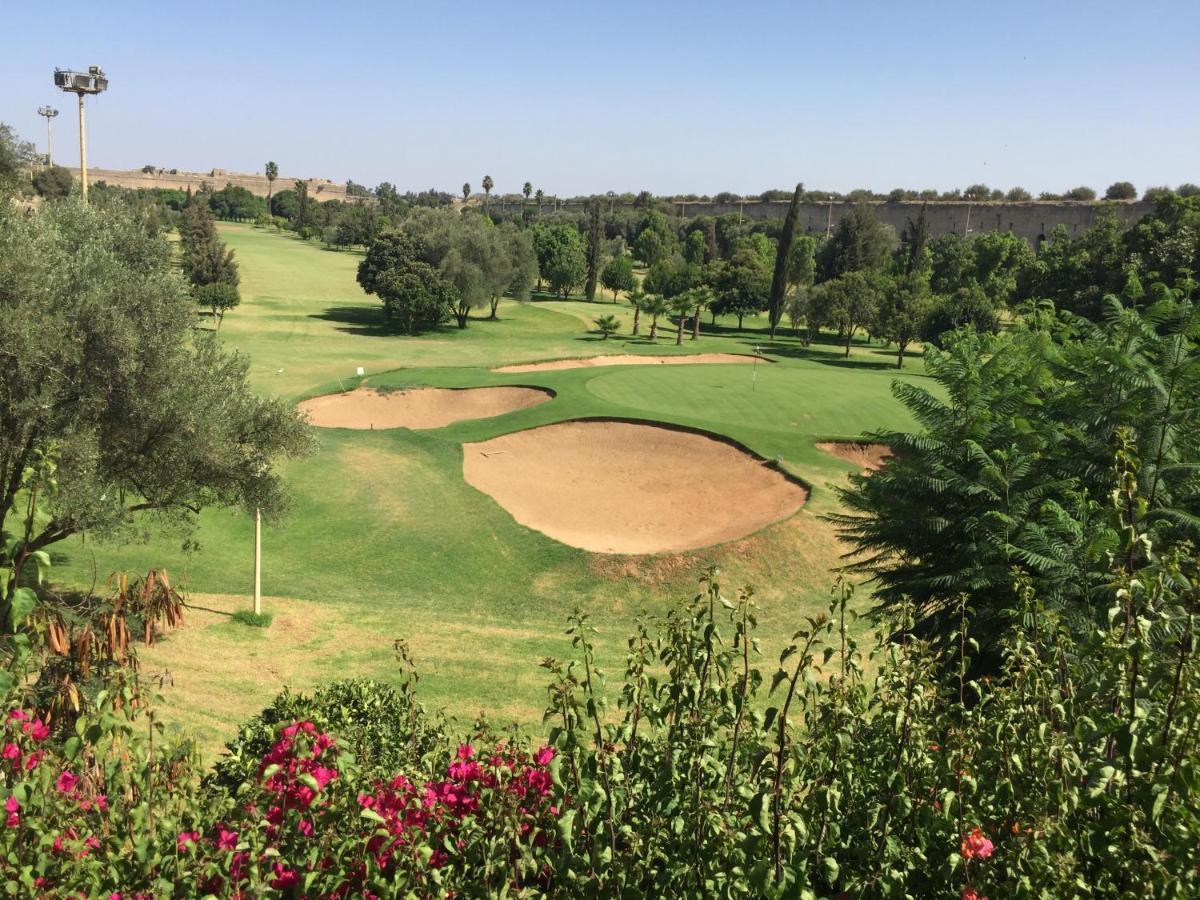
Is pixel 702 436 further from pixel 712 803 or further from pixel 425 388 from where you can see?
pixel 712 803

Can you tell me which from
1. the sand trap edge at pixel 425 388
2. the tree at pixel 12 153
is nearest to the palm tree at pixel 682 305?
the sand trap edge at pixel 425 388

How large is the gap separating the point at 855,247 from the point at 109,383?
84.8 meters

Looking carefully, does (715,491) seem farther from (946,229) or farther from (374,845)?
(946,229)

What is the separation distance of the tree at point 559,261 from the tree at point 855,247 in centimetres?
2986

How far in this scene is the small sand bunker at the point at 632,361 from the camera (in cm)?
5388

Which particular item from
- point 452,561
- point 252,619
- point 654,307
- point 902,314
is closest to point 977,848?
point 252,619

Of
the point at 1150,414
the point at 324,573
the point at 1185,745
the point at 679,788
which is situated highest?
the point at 1150,414

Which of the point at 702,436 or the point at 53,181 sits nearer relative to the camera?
the point at 702,436

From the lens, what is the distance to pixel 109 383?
1600cm

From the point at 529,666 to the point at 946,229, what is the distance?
166 metres

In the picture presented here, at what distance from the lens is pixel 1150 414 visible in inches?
494

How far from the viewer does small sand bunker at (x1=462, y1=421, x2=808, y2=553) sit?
28641 millimetres

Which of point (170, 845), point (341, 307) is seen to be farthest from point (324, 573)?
point (341, 307)

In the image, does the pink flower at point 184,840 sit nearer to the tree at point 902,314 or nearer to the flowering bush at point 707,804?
the flowering bush at point 707,804
